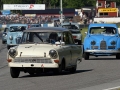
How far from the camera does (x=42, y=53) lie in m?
16.4

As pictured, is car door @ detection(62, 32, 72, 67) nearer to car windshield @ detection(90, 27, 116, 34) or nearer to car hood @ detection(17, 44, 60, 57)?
car hood @ detection(17, 44, 60, 57)

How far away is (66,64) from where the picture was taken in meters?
17.5

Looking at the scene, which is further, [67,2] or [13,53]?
[67,2]

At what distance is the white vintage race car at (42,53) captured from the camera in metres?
16.4

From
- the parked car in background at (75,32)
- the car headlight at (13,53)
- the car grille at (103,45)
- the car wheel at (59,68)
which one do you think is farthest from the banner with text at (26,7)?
the car headlight at (13,53)

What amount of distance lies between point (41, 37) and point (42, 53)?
4.68ft

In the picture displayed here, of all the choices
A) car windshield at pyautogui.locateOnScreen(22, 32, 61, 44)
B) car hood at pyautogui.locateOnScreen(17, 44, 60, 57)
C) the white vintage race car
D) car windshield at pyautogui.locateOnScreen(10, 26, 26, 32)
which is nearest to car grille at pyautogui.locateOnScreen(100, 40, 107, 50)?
the white vintage race car

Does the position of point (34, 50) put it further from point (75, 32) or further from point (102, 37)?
point (75, 32)

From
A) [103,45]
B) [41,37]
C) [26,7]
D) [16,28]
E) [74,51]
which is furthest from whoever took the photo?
[26,7]

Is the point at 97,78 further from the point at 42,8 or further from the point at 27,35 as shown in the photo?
the point at 42,8

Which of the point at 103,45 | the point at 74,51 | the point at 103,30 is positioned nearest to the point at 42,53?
the point at 74,51

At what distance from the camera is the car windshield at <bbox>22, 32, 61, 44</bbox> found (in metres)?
17.6

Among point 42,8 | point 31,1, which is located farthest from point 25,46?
point 31,1

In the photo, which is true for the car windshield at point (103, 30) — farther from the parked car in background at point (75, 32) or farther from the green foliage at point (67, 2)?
the green foliage at point (67, 2)
